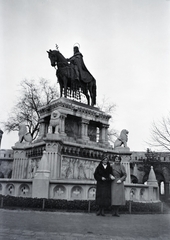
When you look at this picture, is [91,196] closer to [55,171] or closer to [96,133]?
[55,171]

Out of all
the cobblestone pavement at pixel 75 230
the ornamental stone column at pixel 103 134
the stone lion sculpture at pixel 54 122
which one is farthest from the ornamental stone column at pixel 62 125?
the cobblestone pavement at pixel 75 230

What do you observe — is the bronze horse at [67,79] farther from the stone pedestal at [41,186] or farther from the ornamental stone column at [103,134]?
the stone pedestal at [41,186]

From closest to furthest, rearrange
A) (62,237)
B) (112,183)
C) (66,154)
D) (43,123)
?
(62,237), (112,183), (66,154), (43,123)

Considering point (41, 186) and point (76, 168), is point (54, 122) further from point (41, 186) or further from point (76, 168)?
point (41, 186)

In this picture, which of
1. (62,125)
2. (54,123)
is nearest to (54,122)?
(54,123)

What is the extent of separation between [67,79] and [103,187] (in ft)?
32.8

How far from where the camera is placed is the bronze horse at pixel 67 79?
53.4ft

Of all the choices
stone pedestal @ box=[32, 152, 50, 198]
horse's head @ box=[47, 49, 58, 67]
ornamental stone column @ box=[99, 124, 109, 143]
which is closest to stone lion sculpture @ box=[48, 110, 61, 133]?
stone pedestal @ box=[32, 152, 50, 198]

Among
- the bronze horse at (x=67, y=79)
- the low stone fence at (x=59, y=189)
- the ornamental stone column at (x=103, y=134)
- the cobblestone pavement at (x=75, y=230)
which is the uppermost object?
the bronze horse at (x=67, y=79)

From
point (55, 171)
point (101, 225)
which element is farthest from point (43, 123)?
point (101, 225)

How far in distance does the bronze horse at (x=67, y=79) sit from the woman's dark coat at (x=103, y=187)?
8661 mm

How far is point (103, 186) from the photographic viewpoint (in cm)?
802

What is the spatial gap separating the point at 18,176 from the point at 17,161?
0.88 meters

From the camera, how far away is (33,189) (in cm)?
955
